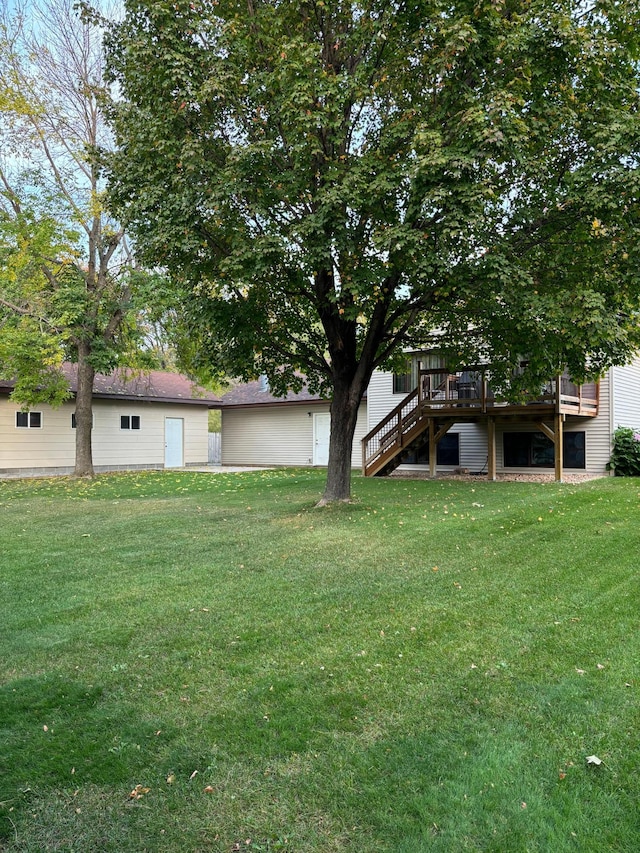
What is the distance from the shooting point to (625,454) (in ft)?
48.0

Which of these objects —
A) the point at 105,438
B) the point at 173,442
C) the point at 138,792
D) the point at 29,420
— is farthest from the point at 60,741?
the point at 173,442

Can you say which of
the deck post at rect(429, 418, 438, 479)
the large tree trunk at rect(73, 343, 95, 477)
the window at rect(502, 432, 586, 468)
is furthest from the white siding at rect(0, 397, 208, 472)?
the window at rect(502, 432, 586, 468)

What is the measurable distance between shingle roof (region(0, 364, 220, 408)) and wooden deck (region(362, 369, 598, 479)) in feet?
23.0

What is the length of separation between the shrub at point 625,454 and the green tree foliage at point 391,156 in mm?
6355

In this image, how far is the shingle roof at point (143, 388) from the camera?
18.7 m

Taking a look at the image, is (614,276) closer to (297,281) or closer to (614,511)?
(614,511)

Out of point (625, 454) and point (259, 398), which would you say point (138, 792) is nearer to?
point (625, 454)

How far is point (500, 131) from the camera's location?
6367 millimetres

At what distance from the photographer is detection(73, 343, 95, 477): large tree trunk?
52.5 ft

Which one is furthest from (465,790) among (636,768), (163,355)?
(163,355)

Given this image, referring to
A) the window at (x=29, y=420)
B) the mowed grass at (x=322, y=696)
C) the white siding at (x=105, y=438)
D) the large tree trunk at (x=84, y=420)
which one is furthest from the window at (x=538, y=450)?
the window at (x=29, y=420)

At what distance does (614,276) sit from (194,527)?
6.99 metres

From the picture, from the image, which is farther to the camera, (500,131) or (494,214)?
(494,214)

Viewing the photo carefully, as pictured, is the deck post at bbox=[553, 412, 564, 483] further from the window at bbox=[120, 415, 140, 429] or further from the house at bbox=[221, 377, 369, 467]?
the window at bbox=[120, 415, 140, 429]
